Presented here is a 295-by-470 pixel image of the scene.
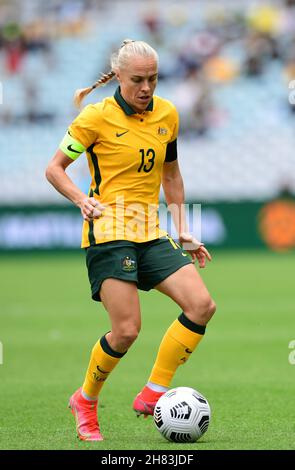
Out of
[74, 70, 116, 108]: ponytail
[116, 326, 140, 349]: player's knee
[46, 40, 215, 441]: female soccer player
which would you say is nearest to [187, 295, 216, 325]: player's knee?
[46, 40, 215, 441]: female soccer player

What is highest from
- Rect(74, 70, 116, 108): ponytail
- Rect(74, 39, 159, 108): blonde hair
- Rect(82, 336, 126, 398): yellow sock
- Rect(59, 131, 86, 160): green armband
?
Rect(74, 39, 159, 108): blonde hair

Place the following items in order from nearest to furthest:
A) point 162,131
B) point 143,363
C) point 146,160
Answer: point 146,160, point 162,131, point 143,363

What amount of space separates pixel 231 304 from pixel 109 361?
29.3 feet

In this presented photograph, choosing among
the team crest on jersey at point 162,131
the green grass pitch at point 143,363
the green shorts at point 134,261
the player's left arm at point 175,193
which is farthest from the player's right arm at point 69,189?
the green grass pitch at point 143,363

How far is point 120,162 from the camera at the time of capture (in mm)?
6125

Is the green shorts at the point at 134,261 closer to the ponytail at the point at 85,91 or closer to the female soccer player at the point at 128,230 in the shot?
the female soccer player at the point at 128,230

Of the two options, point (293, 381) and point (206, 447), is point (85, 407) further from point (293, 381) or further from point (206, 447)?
point (293, 381)

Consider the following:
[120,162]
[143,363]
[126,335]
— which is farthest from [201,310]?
[143,363]

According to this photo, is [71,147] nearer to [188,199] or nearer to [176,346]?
[176,346]

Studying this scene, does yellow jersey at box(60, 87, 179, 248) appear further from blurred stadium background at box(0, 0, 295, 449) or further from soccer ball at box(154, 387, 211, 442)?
blurred stadium background at box(0, 0, 295, 449)

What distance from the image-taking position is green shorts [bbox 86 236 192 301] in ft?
19.7

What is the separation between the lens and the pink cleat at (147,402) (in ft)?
20.4

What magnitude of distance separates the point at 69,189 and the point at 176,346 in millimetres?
1172

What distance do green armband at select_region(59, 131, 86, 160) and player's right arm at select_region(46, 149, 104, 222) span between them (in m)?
0.03
